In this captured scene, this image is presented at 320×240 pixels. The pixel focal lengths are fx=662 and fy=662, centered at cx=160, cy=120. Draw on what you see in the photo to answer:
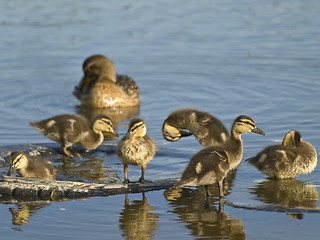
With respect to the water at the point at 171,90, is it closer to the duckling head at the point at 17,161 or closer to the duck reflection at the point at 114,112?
the duck reflection at the point at 114,112

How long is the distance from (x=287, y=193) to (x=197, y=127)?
173 centimetres

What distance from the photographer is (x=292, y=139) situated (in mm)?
7812

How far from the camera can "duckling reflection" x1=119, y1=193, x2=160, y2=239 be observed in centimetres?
589

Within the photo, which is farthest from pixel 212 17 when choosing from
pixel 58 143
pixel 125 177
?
pixel 125 177

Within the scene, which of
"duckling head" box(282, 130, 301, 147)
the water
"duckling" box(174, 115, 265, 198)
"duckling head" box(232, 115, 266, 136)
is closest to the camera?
the water

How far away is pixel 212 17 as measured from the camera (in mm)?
17359

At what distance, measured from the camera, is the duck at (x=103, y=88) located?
11992 millimetres

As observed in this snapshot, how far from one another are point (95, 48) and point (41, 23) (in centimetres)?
306

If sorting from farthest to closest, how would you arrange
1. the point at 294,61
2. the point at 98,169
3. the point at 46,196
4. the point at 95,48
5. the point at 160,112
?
the point at 95,48, the point at 294,61, the point at 160,112, the point at 98,169, the point at 46,196

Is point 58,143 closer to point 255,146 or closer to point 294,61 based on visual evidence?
point 255,146

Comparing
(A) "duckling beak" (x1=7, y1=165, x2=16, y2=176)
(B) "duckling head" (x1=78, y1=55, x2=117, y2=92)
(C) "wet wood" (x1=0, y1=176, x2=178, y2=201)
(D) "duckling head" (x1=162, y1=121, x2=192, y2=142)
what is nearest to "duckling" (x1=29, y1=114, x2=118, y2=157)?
(D) "duckling head" (x1=162, y1=121, x2=192, y2=142)

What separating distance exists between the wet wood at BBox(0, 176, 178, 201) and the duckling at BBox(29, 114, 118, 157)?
1.82 metres

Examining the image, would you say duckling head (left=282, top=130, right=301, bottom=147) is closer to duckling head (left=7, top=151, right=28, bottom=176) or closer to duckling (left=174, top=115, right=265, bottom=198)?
duckling (left=174, top=115, right=265, bottom=198)

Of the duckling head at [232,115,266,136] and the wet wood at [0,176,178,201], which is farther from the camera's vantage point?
the duckling head at [232,115,266,136]
